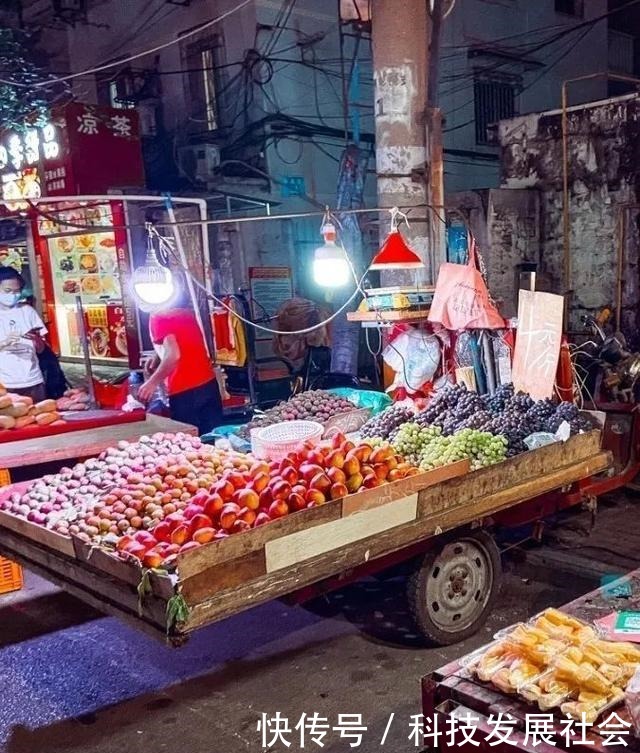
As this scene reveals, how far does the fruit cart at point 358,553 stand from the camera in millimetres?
3596

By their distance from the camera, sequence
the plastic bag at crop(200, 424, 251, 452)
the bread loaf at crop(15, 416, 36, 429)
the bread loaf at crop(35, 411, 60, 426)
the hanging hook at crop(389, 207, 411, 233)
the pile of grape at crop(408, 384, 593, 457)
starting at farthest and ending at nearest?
1. the bread loaf at crop(35, 411, 60, 426)
2. the bread loaf at crop(15, 416, 36, 429)
3. the hanging hook at crop(389, 207, 411, 233)
4. the plastic bag at crop(200, 424, 251, 452)
5. the pile of grape at crop(408, 384, 593, 457)

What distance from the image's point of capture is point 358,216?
1277 cm

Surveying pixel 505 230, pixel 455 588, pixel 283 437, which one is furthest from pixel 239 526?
pixel 505 230

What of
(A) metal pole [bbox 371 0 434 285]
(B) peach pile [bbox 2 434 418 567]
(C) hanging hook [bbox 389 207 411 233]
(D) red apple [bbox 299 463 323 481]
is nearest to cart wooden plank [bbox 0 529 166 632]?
(B) peach pile [bbox 2 434 418 567]

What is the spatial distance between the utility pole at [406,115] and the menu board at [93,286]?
17.5 ft

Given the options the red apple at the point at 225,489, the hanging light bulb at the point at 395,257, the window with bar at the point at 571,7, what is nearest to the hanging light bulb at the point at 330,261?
the hanging light bulb at the point at 395,257

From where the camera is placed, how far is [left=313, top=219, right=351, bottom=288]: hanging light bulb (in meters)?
6.24

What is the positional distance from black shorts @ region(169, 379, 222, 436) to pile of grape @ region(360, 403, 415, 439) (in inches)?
85.1

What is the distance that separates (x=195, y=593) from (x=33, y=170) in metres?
10.4

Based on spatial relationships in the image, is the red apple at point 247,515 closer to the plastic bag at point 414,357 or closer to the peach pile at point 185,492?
the peach pile at point 185,492

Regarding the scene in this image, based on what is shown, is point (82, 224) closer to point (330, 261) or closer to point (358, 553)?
point (330, 261)

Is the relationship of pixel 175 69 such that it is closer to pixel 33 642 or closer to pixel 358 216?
pixel 358 216

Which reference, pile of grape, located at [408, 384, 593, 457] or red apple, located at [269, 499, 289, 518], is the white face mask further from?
red apple, located at [269, 499, 289, 518]

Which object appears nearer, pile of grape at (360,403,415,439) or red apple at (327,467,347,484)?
red apple at (327,467,347,484)
